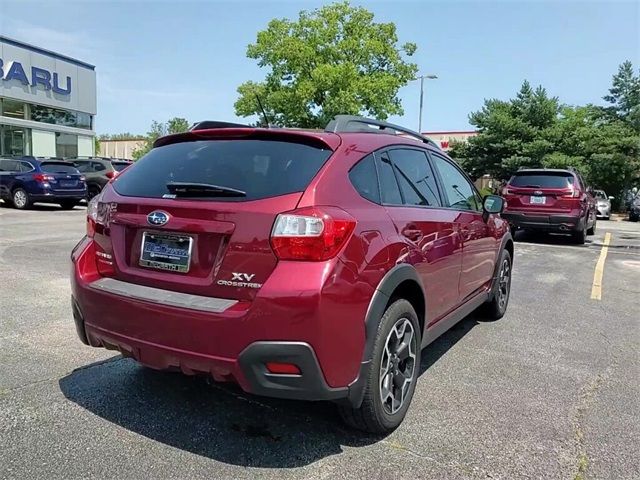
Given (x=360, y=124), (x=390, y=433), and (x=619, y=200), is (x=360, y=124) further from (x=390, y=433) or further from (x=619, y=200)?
(x=619, y=200)

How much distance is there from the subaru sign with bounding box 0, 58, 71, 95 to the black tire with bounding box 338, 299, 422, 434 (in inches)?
1059

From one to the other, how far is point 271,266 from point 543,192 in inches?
432

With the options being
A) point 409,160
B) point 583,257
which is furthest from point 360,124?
point 583,257

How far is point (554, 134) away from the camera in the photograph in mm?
34500

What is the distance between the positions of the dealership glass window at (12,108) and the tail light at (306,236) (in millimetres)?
27018

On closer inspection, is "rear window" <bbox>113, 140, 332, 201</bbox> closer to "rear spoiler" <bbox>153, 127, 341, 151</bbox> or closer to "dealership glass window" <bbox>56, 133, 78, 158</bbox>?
"rear spoiler" <bbox>153, 127, 341, 151</bbox>

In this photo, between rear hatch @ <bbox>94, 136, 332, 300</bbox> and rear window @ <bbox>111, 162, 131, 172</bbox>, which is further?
rear window @ <bbox>111, 162, 131, 172</bbox>

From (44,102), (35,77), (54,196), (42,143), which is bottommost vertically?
(54,196)

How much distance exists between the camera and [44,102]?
27.0 meters

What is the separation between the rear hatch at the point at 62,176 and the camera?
1578cm

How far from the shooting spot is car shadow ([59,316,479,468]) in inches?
110

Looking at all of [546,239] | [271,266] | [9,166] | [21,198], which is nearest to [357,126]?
[271,266]

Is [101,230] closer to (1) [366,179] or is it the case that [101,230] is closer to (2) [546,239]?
(1) [366,179]

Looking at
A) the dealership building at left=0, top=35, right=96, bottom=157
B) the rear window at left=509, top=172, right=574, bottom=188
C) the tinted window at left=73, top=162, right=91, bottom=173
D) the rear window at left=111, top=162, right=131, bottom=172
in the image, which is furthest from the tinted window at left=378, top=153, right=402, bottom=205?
the dealership building at left=0, top=35, right=96, bottom=157
